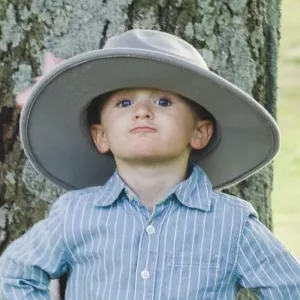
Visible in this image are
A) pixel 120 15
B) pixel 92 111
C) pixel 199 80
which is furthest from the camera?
pixel 120 15

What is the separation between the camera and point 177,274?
2475mm

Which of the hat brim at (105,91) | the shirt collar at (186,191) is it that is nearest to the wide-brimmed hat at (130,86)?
the hat brim at (105,91)

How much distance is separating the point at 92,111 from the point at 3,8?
0.48 m

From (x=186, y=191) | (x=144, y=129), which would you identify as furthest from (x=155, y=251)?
(x=144, y=129)

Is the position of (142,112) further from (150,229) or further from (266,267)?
(266,267)

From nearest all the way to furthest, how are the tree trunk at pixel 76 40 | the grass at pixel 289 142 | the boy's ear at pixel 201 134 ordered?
the boy's ear at pixel 201 134
the tree trunk at pixel 76 40
the grass at pixel 289 142

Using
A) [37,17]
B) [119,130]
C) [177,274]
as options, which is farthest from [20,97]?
[177,274]

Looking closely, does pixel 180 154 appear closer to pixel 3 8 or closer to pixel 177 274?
pixel 177 274

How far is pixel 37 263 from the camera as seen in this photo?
2547 millimetres

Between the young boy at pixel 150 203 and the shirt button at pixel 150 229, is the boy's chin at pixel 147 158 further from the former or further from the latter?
the shirt button at pixel 150 229

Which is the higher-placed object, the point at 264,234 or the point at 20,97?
the point at 20,97

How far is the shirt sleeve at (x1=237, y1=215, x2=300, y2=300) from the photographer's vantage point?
2504mm

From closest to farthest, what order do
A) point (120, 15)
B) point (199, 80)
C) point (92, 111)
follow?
point (199, 80) → point (92, 111) → point (120, 15)

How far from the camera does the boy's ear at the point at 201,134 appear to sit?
8.52 ft
